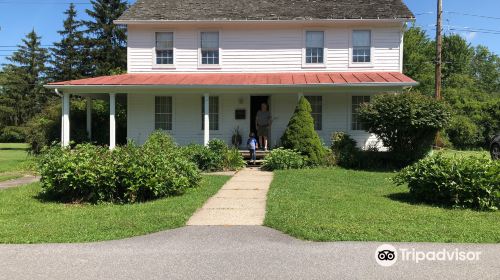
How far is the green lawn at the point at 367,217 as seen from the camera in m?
5.97

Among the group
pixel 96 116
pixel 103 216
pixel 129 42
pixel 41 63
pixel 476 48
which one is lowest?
pixel 103 216

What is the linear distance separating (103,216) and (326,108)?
1237 cm

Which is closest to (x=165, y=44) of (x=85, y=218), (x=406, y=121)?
(x=406, y=121)

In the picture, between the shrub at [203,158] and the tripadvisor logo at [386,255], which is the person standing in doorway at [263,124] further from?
the tripadvisor logo at [386,255]

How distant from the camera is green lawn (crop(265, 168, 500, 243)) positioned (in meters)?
5.97

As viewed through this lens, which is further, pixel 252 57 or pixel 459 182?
pixel 252 57

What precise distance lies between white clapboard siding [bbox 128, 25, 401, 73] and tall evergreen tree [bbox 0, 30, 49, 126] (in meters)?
34.5

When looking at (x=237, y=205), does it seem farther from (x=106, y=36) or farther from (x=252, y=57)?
(x=106, y=36)

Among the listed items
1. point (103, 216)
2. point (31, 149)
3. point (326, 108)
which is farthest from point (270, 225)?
point (31, 149)

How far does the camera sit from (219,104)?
60.6ft

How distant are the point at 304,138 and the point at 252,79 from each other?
11.8 feet

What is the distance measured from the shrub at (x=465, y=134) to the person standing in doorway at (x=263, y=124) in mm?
17459

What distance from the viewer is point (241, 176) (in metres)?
13.1

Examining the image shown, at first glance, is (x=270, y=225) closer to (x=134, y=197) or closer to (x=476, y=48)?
(x=134, y=197)
